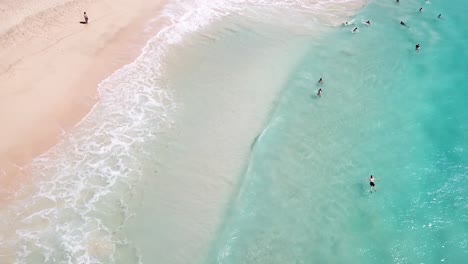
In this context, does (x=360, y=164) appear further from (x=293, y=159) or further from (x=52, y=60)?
(x=52, y=60)

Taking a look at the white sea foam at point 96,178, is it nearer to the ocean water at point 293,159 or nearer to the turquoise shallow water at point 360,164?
the ocean water at point 293,159

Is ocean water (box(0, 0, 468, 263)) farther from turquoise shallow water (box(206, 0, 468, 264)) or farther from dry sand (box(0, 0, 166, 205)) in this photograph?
dry sand (box(0, 0, 166, 205))

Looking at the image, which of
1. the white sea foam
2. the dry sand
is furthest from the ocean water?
the dry sand

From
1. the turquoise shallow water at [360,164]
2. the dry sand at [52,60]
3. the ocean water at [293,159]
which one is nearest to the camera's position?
the ocean water at [293,159]

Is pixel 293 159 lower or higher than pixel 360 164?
higher

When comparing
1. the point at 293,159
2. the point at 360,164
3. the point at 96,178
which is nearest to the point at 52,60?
the point at 96,178

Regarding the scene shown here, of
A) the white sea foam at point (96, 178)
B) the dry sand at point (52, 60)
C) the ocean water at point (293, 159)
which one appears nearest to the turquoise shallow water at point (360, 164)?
the ocean water at point (293, 159)
